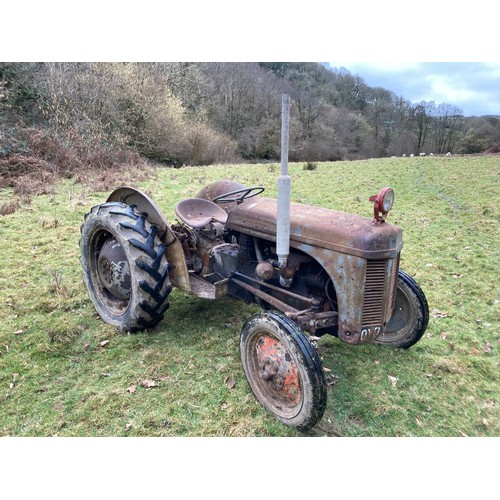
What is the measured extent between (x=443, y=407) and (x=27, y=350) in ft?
10.1

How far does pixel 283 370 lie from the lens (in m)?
2.37

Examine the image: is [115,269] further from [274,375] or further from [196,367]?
[274,375]

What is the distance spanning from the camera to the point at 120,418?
2.42 m

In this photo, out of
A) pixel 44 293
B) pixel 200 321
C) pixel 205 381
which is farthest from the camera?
pixel 44 293

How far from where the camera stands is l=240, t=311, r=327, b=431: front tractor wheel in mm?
2150

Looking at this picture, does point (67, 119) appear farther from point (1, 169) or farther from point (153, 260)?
point (153, 260)

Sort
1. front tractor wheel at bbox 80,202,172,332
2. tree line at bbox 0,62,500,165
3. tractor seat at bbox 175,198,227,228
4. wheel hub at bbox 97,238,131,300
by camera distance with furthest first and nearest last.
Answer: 1. tree line at bbox 0,62,500,165
2. tractor seat at bbox 175,198,227,228
3. wheel hub at bbox 97,238,131,300
4. front tractor wheel at bbox 80,202,172,332

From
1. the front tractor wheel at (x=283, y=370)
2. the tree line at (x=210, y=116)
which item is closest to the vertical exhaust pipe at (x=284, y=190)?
the front tractor wheel at (x=283, y=370)

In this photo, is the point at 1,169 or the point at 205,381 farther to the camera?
the point at 1,169

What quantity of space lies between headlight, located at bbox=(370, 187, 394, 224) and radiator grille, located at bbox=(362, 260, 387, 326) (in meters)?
0.27

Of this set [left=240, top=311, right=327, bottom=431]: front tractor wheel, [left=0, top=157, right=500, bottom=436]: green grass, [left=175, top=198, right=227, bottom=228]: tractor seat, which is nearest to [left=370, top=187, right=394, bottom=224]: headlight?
[left=240, top=311, right=327, bottom=431]: front tractor wheel

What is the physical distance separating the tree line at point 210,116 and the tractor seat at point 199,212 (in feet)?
5.05

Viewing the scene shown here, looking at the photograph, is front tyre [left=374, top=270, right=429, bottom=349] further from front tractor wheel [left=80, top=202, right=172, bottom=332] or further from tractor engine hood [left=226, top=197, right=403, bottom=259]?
front tractor wheel [left=80, top=202, right=172, bottom=332]
